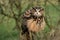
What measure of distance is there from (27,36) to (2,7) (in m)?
0.24

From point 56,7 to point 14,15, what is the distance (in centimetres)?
27

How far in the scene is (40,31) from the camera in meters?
1.28

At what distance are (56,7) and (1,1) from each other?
1.14ft

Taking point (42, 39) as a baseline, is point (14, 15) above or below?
above

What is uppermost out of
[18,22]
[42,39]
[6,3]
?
[6,3]

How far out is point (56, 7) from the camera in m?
1.30

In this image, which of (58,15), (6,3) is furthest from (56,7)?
(6,3)

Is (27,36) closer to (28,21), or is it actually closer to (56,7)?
(28,21)

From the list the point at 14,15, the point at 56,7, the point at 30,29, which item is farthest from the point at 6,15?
the point at 56,7

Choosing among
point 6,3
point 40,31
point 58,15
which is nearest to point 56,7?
point 58,15

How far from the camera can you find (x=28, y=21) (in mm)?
1279

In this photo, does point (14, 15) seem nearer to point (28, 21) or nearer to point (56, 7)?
point (28, 21)

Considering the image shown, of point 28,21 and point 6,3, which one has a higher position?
point 6,3

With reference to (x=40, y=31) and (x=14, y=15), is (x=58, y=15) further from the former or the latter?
(x=14, y=15)
